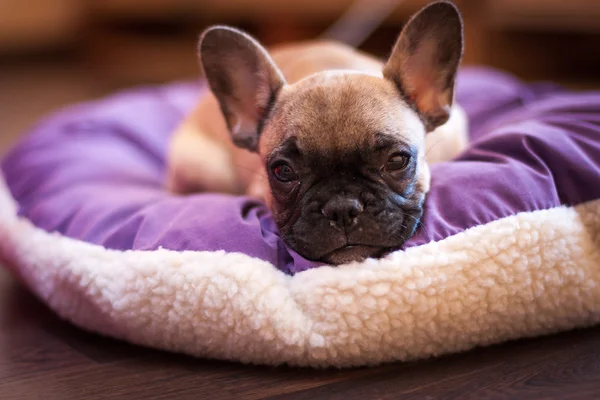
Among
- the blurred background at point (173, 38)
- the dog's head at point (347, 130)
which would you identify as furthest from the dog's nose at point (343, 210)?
the blurred background at point (173, 38)

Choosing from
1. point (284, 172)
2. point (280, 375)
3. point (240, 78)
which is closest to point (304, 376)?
point (280, 375)

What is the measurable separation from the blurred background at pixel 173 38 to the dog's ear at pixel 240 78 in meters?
1.71

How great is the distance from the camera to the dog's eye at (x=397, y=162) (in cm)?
183

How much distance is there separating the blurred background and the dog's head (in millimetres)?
1729

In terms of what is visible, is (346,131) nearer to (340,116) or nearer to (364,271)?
(340,116)

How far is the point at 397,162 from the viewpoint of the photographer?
1842mm

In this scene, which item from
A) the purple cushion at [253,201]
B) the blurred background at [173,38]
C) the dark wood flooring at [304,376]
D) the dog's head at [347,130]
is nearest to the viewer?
the dark wood flooring at [304,376]

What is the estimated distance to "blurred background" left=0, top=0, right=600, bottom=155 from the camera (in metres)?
4.57

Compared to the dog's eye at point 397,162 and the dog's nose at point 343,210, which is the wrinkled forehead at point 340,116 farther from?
the dog's nose at point 343,210

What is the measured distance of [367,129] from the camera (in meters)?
1.81

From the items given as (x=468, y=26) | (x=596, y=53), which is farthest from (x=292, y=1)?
(x=596, y=53)

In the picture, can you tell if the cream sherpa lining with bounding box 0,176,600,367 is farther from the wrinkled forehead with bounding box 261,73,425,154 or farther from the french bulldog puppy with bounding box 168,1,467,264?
the wrinkled forehead with bounding box 261,73,425,154

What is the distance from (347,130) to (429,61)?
1.40 ft

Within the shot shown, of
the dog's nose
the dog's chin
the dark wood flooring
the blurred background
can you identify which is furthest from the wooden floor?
the blurred background
